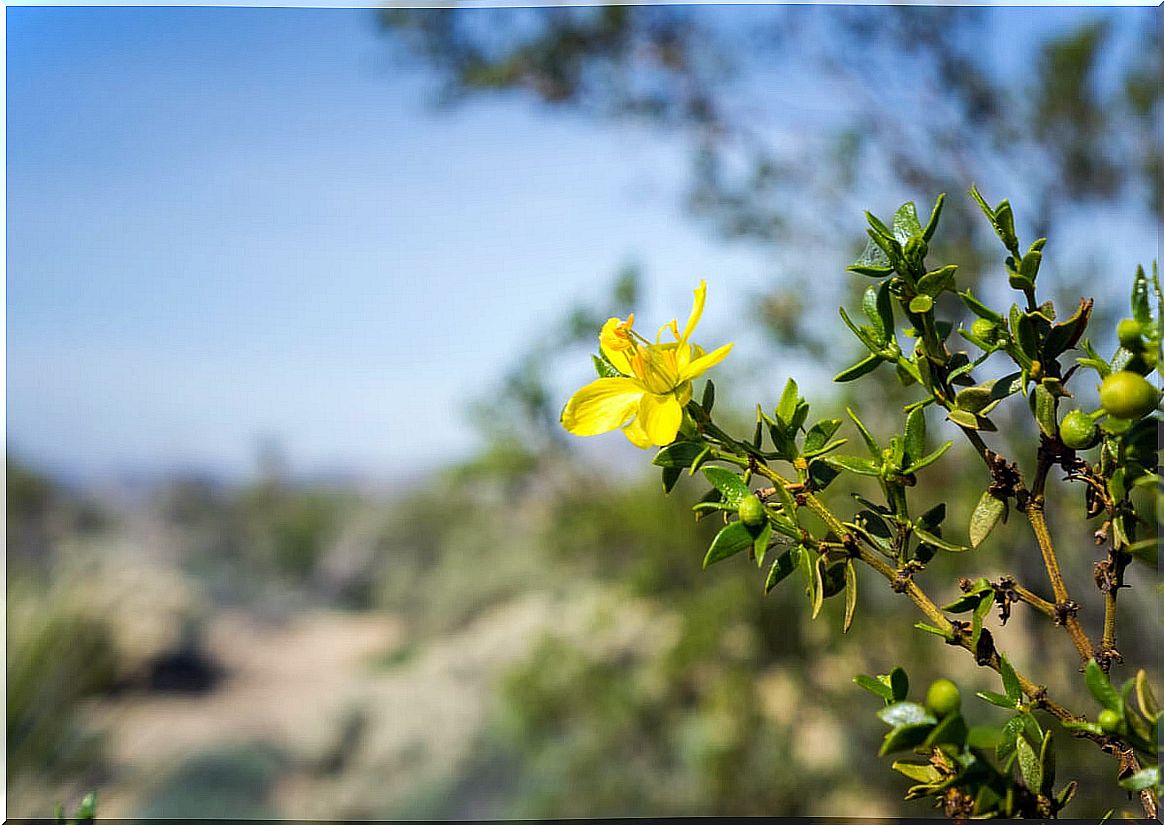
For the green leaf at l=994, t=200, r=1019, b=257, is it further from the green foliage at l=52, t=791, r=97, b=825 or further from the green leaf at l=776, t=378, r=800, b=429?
the green foliage at l=52, t=791, r=97, b=825

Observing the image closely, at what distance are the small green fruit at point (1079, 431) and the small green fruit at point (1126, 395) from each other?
30 millimetres

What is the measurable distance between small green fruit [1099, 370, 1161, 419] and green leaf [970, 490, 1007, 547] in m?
0.07

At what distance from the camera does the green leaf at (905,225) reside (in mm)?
349

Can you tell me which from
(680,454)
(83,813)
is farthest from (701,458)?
(83,813)

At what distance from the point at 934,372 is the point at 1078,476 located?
2.4 inches

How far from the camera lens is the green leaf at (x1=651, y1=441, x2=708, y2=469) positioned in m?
0.35

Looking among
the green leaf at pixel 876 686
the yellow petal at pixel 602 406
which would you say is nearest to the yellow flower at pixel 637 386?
the yellow petal at pixel 602 406

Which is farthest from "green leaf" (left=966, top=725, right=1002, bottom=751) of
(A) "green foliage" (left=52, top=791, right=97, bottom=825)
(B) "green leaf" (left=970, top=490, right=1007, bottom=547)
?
(A) "green foliage" (left=52, top=791, right=97, bottom=825)

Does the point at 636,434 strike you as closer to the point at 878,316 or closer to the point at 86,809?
the point at 878,316

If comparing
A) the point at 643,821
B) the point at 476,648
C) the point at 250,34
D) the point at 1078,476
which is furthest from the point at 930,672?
the point at 250,34

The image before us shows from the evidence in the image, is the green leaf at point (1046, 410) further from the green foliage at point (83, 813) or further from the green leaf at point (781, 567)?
the green foliage at point (83, 813)

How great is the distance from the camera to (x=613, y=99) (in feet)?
8.35

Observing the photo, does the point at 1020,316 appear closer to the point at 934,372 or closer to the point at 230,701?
the point at 934,372

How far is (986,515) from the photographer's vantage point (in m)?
0.37
